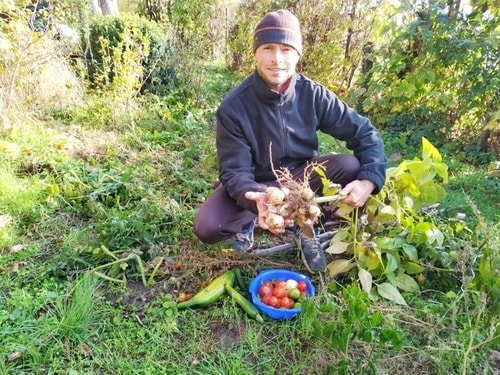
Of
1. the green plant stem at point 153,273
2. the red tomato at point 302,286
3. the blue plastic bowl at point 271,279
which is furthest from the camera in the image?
the green plant stem at point 153,273

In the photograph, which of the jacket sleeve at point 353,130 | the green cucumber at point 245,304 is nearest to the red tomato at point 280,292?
the green cucumber at point 245,304

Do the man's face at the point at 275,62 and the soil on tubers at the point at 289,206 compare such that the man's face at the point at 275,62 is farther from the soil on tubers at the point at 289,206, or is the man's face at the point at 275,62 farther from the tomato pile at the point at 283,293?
the tomato pile at the point at 283,293

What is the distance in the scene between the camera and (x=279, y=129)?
87.2 inches

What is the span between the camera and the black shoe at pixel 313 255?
2.18 m

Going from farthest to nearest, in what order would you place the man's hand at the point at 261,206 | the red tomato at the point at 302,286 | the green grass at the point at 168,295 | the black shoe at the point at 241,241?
the black shoe at the point at 241,241 → the red tomato at the point at 302,286 → the man's hand at the point at 261,206 → the green grass at the point at 168,295

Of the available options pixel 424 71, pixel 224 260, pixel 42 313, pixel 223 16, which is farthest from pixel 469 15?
pixel 42 313

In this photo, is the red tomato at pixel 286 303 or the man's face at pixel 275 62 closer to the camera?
the red tomato at pixel 286 303

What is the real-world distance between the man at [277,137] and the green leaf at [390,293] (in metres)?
0.34

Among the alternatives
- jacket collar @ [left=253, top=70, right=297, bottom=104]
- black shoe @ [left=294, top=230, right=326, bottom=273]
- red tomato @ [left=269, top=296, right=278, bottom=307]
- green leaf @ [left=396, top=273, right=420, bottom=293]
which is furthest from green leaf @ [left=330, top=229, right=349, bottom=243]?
jacket collar @ [left=253, top=70, right=297, bottom=104]

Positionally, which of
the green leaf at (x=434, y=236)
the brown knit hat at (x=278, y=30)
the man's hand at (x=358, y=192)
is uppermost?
the brown knit hat at (x=278, y=30)

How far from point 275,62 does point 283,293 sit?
1192 mm

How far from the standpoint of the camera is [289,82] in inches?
84.5

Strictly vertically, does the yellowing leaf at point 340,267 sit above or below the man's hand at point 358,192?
below

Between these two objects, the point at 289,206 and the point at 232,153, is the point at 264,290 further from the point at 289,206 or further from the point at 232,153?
the point at 232,153
